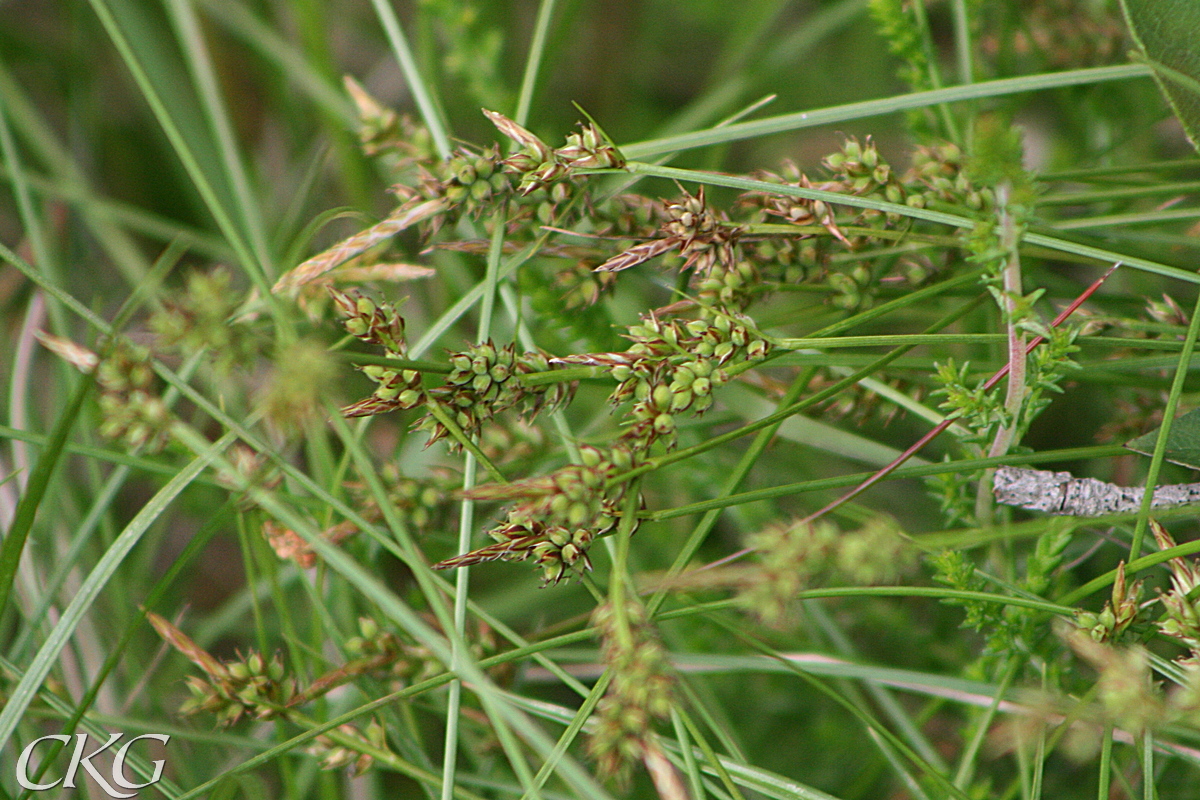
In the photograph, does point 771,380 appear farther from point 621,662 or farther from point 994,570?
point 621,662

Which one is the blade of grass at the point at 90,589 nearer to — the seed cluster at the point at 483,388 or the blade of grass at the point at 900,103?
the seed cluster at the point at 483,388

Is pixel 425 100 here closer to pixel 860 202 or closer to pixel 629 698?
pixel 860 202

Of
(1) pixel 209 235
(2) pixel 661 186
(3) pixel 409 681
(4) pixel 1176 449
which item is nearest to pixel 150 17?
(1) pixel 209 235

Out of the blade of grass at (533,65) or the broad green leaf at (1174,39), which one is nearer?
the broad green leaf at (1174,39)

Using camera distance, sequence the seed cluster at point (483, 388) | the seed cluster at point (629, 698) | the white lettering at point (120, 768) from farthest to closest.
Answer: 1. the white lettering at point (120, 768)
2. the seed cluster at point (483, 388)
3. the seed cluster at point (629, 698)

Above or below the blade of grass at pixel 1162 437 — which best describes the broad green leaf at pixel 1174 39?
above

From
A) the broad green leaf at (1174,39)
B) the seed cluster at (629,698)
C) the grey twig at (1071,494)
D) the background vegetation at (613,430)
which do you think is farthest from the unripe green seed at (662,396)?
the broad green leaf at (1174,39)

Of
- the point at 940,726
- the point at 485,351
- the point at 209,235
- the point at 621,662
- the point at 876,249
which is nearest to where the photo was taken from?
the point at 621,662
